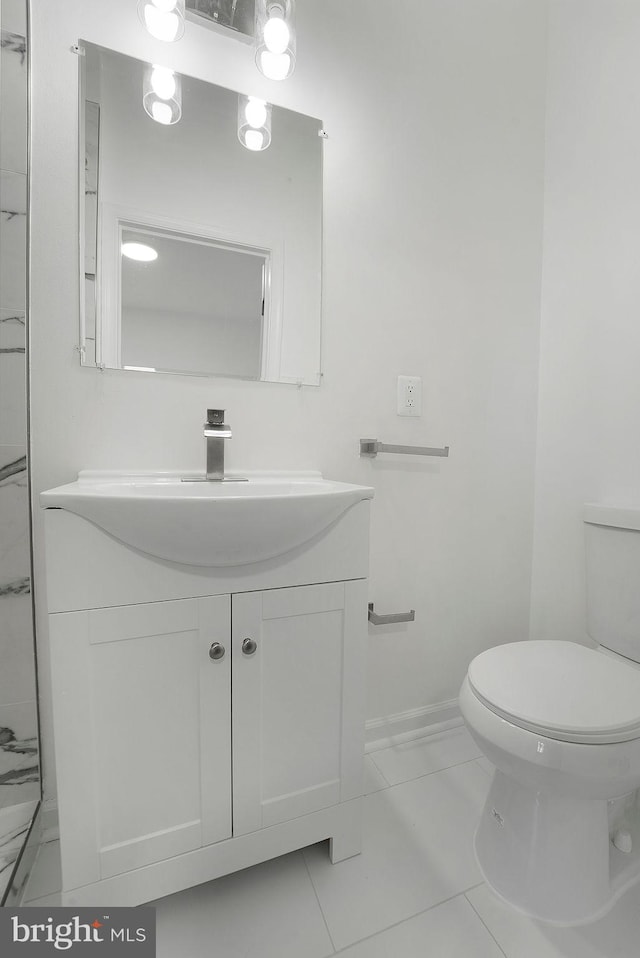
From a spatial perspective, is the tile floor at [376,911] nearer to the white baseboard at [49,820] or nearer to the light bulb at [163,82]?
the white baseboard at [49,820]

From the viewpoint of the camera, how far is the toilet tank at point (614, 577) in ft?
3.51

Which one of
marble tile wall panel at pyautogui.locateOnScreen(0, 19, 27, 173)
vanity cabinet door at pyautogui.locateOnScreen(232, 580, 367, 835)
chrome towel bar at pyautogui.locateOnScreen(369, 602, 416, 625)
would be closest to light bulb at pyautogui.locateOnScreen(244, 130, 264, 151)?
marble tile wall panel at pyautogui.locateOnScreen(0, 19, 27, 173)

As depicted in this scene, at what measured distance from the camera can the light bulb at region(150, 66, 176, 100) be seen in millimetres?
999

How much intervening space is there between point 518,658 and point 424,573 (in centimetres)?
42

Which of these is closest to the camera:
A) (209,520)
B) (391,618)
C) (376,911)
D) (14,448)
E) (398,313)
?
(209,520)

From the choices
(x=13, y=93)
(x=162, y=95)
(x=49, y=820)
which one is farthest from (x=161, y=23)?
(x=49, y=820)

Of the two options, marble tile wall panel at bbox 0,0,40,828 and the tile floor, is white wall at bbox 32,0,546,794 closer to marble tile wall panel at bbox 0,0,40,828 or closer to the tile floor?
marble tile wall panel at bbox 0,0,40,828

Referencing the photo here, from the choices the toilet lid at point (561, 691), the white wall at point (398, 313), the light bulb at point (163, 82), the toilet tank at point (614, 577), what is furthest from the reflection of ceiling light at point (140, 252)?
the toilet tank at point (614, 577)

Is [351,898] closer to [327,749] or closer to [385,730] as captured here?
[327,749]

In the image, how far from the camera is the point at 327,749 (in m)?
0.88

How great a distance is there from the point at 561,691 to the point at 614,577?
Answer: 44 centimetres

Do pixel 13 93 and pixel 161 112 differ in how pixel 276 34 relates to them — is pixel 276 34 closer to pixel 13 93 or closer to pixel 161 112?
pixel 161 112

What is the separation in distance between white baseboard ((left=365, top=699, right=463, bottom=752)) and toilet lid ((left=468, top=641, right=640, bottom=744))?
0.51m

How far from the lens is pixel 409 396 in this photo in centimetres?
130
